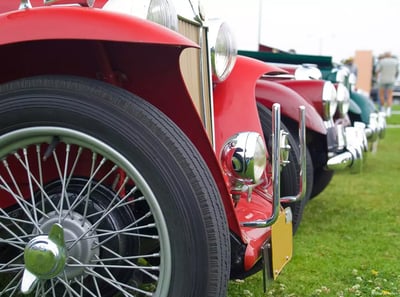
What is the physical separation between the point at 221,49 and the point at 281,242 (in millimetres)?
830

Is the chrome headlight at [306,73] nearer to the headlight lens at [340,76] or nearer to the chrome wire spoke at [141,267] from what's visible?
the headlight lens at [340,76]

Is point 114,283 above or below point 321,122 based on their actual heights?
below

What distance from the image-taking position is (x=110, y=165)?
72.7 inches

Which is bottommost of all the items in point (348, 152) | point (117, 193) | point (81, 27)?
point (348, 152)

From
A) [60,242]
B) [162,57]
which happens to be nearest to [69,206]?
[60,242]

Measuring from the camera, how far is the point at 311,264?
2.80 meters

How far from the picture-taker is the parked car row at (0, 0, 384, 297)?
5.09ft

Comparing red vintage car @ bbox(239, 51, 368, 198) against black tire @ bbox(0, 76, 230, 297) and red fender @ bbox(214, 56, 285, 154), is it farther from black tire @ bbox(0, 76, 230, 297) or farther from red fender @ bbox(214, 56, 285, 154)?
black tire @ bbox(0, 76, 230, 297)

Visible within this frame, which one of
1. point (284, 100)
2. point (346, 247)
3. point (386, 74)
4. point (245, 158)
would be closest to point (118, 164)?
point (245, 158)

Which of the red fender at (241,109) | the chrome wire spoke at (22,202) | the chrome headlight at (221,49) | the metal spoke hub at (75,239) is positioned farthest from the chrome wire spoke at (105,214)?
the chrome headlight at (221,49)

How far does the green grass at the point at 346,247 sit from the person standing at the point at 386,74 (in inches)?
238

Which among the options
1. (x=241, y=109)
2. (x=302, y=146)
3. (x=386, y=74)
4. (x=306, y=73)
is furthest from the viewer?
(x=386, y=74)

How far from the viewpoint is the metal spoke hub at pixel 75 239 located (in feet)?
5.30

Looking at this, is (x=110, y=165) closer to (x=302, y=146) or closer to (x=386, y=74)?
(x=302, y=146)
